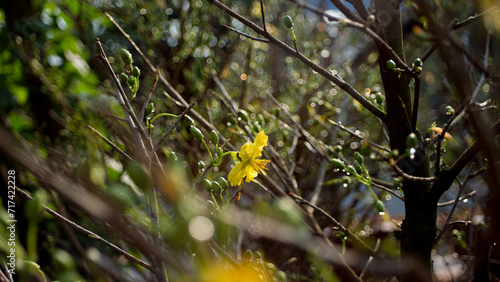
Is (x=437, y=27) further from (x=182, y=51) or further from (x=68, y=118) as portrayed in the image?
(x=182, y=51)

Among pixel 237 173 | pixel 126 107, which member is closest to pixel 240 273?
pixel 237 173

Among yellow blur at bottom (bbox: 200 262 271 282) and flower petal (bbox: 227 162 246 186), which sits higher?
flower petal (bbox: 227 162 246 186)

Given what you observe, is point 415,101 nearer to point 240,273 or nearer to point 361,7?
point 361,7

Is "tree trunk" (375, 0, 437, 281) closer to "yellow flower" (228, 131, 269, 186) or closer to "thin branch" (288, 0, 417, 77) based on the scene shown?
"thin branch" (288, 0, 417, 77)

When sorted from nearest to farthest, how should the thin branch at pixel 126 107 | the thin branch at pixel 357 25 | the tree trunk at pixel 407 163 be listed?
the thin branch at pixel 357 25, the thin branch at pixel 126 107, the tree trunk at pixel 407 163

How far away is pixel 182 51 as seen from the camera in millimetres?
1870

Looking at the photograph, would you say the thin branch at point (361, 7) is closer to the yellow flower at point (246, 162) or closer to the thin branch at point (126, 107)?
the yellow flower at point (246, 162)

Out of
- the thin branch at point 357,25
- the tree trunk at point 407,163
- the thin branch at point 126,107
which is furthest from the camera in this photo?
the tree trunk at point 407,163

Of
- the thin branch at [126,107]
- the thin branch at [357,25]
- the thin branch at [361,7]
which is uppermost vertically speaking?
the thin branch at [361,7]

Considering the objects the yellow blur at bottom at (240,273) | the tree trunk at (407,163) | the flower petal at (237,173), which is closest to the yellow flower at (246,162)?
the flower petal at (237,173)

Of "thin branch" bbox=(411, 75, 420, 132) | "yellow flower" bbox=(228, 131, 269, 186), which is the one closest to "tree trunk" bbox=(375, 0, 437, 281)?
"thin branch" bbox=(411, 75, 420, 132)

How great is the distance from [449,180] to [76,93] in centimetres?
Result: 179

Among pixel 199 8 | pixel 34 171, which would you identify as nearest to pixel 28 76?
pixel 199 8

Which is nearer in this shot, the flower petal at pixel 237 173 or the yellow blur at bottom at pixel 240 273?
the yellow blur at bottom at pixel 240 273
